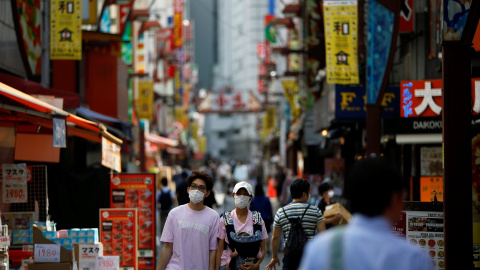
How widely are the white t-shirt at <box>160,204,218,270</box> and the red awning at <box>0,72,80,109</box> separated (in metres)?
6.23

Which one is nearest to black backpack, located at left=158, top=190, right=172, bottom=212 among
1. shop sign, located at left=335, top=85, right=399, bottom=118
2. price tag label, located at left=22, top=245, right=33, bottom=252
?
shop sign, located at left=335, top=85, right=399, bottom=118

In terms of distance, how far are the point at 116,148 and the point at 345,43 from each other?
20.1ft

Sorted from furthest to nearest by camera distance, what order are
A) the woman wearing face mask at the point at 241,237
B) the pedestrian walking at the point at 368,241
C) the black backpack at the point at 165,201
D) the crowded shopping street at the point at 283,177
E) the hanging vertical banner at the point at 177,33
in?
the hanging vertical banner at the point at 177,33 → the black backpack at the point at 165,201 → the woman wearing face mask at the point at 241,237 → the crowded shopping street at the point at 283,177 → the pedestrian walking at the point at 368,241

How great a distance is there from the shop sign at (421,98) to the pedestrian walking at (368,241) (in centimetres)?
1046

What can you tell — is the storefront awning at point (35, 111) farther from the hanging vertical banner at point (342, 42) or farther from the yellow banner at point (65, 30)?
the hanging vertical banner at point (342, 42)

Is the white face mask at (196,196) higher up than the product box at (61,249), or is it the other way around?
the white face mask at (196,196)

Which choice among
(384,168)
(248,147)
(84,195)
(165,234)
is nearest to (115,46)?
(84,195)

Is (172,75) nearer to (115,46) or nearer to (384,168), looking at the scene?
(115,46)

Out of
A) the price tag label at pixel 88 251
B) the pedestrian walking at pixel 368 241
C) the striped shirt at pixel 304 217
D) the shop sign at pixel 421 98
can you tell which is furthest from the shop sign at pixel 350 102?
the pedestrian walking at pixel 368 241

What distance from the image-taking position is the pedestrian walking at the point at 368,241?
3127mm

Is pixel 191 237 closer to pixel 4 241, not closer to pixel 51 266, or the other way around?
pixel 51 266

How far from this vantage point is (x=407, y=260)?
3.16 m

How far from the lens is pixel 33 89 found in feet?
44.7

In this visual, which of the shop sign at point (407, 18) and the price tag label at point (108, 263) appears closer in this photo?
the price tag label at point (108, 263)
